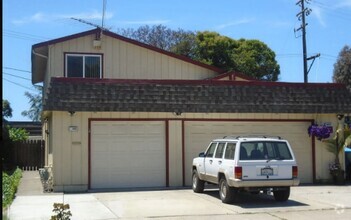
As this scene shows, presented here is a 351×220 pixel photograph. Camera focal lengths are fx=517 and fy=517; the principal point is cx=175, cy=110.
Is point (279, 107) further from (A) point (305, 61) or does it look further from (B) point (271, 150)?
(A) point (305, 61)

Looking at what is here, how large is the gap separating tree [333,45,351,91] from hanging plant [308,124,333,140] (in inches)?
810

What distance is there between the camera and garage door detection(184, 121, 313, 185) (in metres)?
18.2

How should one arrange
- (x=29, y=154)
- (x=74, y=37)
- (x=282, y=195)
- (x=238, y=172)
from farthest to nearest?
1. (x=29, y=154)
2. (x=74, y=37)
3. (x=282, y=195)
4. (x=238, y=172)

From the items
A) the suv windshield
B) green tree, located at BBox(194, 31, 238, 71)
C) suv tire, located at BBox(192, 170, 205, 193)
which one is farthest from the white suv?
green tree, located at BBox(194, 31, 238, 71)

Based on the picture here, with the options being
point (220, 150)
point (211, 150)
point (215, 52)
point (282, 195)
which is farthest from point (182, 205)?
point (215, 52)

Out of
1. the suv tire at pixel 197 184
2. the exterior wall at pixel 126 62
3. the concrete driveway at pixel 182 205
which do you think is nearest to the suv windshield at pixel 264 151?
the concrete driveway at pixel 182 205

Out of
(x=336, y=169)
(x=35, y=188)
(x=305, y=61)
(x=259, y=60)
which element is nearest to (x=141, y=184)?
(x=35, y=188)

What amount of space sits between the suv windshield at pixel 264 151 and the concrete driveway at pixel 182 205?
1.24 m

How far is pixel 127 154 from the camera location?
58.0ft

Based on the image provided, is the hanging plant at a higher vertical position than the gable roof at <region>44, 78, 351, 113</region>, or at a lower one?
lower

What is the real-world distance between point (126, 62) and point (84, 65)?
1.89 metres

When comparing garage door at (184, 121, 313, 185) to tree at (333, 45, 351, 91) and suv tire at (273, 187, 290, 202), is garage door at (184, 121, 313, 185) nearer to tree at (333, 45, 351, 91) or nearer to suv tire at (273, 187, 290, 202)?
suv tire at (273, 187, 290, 202)

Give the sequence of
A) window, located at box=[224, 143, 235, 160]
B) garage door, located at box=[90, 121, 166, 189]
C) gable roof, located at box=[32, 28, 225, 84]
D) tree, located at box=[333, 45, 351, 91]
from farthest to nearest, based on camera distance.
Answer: tree, located at box=[333, 45, 351, 91] → gable roof, located at box=[32, 28, 225, 84] → garage door, located at box=[90, 121, 166, 189] → window, located at box=[224, 143, 235, 160]

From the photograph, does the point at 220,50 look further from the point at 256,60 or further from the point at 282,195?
the point at 282,195
